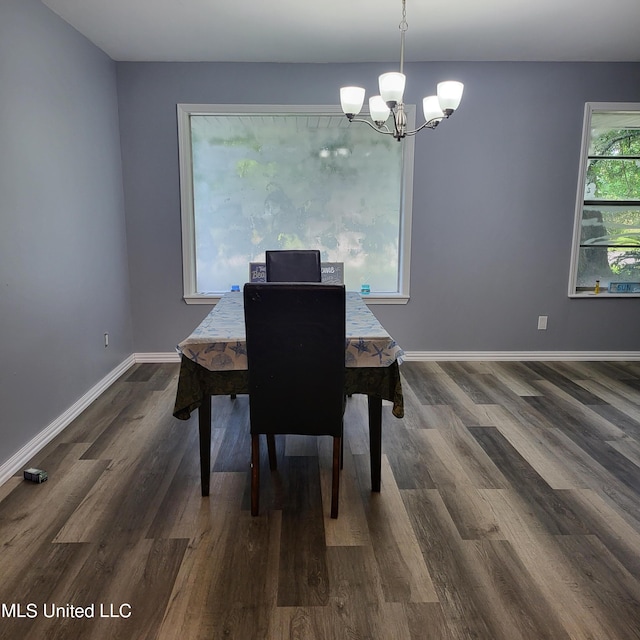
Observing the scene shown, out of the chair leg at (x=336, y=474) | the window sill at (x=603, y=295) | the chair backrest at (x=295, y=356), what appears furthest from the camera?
the window sill at (x=603, y=295)

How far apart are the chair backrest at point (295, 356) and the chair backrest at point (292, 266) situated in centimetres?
166

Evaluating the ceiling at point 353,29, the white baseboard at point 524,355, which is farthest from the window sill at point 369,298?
the ceiling at point 353,29

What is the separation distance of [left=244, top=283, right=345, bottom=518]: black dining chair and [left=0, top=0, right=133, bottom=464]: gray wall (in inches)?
54.7

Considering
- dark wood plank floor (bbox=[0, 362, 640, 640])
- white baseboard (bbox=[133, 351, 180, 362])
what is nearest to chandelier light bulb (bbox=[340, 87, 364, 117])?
dark wood plank floor (bbox=[0, 362, 640, 640])

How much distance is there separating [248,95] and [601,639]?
4.11 metres

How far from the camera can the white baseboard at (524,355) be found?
4543 millimetres

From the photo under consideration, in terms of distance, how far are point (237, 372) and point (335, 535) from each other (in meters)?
0.80

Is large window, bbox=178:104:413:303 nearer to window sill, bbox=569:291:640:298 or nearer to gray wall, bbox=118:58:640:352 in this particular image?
gray wall, bbox=118:58:640:352

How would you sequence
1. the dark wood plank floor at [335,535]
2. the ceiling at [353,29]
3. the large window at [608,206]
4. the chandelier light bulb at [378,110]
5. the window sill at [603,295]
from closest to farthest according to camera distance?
the dark wood plank floor at [335,535]
the chandelier light bulb at [378,110]
the ceiling at [353,29]
the large window at [608,206]
the window sill at [603,295]

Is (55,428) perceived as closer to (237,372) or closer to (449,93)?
(237,372)

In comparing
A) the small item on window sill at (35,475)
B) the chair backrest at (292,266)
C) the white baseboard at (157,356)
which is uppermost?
the chair backrest at (292,266)

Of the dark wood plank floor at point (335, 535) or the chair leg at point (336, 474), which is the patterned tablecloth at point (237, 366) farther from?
the dark wood plank floor at point (335, 535)

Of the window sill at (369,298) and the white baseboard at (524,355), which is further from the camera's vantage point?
the white baseboard at (524,355)

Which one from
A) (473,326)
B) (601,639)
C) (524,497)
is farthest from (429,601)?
(473,326)
